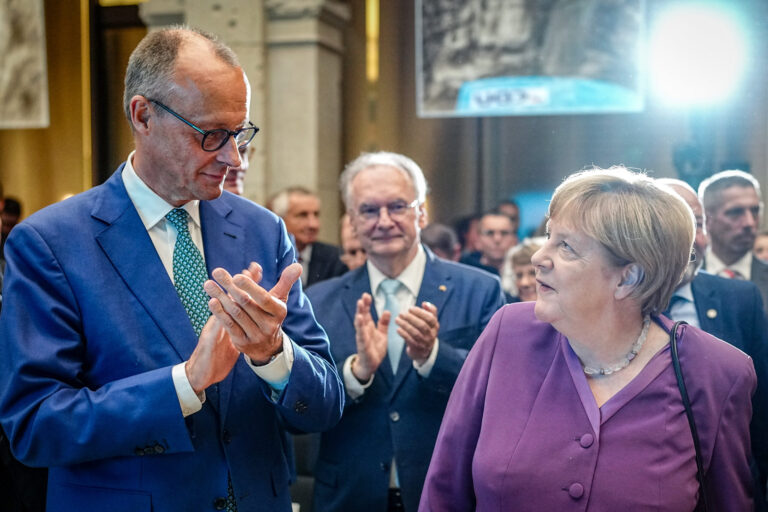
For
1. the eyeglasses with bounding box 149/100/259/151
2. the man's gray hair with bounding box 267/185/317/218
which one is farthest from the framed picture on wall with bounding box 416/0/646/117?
the eyeglasses with bounding box 149/100/259/151

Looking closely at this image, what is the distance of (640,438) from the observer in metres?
1.70

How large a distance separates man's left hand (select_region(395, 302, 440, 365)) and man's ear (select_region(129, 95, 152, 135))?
0.92 metres

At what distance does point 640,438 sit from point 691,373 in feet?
0.61

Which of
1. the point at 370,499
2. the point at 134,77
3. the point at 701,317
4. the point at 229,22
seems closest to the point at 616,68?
the point at 229,22

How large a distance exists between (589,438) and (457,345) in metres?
0.88

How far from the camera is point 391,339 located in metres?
2.63

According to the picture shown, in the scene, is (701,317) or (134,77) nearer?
(134,77)

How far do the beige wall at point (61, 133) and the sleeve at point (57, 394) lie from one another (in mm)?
5686

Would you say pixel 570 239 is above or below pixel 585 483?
above

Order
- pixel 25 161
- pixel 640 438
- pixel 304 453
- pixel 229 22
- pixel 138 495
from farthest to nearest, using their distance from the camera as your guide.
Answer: pixel 25 161 → pixel 229 22 → pixel 304 453 → pixel 640 438 → pixel 138 495

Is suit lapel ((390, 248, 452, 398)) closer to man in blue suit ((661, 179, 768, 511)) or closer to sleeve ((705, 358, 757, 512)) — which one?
man in blue suit ((661, 179, 768, 511))

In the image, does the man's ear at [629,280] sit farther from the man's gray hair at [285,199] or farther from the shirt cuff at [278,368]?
the man's gray hair at [285,199]

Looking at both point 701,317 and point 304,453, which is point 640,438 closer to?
point 701,317

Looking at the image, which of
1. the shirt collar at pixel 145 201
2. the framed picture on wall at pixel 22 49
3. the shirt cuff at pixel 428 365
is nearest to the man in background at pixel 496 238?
the shirt cuff at pixel 428 365
